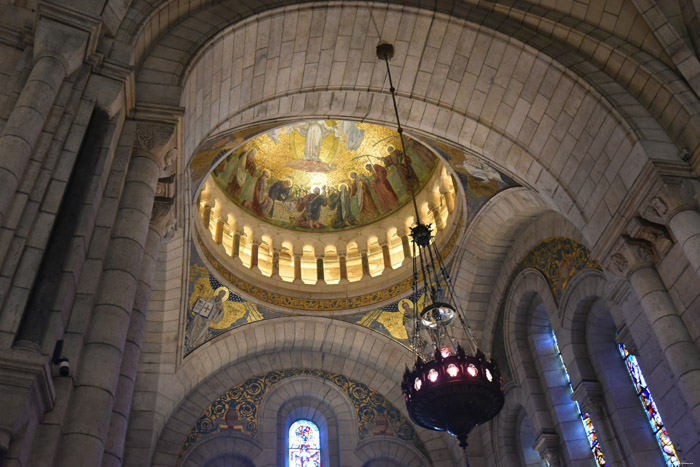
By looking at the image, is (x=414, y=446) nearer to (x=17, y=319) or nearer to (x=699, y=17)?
(x=699, y=17)

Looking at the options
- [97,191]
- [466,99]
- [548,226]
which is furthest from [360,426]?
[97,191]

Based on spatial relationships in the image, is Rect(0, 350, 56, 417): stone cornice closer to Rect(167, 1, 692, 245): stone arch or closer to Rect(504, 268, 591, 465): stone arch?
Rect(167, 1, 692, 245): stone arch

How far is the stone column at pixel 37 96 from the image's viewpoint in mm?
4012

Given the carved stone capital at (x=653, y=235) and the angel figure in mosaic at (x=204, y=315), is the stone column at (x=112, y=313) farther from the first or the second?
the angel figure in mosaic at (x=204, y=315)

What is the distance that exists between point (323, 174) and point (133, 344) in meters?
8.65

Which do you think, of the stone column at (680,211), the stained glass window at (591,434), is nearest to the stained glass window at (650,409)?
the stained glass window at (591,434)

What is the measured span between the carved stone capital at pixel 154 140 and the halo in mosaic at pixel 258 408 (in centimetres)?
700

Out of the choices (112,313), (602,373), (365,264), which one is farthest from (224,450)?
(112,313)

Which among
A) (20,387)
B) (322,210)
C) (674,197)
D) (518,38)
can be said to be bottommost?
(20,387)

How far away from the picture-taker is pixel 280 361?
480 inches

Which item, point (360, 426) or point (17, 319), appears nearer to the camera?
point (17, 319)

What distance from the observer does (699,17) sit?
6676 millimetres

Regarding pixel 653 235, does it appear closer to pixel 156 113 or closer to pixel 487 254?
pixel 487 254

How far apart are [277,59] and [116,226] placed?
3.32 meters
